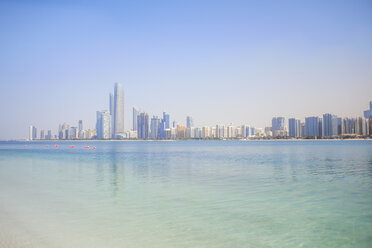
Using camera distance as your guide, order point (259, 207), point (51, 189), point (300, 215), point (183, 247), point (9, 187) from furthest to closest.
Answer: point (9, 187), point (51, 189), point (259, 207), point (300, 215), point (183, 247)

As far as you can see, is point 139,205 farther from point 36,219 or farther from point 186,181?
point 186,181

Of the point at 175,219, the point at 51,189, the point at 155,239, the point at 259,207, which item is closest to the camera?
the point at 155,239

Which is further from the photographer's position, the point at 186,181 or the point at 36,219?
the point at 186,181

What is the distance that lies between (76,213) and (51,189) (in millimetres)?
7314

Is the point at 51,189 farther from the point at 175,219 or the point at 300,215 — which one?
the point at 300,215

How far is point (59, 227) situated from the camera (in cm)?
969

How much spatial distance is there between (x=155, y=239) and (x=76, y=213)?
4.71m

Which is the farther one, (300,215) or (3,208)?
(3,208)

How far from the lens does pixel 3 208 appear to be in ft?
42.2

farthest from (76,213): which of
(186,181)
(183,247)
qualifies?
(186,181)

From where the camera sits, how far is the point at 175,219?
10.7 m

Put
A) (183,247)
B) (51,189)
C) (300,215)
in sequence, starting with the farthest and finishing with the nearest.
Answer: (51,189)
(300,215)
(183,247)

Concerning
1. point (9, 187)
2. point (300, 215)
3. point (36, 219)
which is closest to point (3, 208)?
point (36, 219)

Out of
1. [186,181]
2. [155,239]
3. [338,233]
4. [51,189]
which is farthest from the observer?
[186,181]
